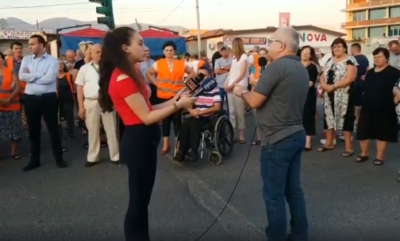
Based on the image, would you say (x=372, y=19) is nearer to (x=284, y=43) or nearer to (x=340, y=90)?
(x=340, y=90)

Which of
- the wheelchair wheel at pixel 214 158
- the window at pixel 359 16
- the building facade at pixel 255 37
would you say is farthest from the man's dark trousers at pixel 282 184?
the window at pixel 359 16

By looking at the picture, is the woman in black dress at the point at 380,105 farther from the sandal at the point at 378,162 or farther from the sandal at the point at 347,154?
the sandal at the point at 347,154

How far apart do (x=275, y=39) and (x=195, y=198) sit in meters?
2.43

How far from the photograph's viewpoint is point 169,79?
301 inches

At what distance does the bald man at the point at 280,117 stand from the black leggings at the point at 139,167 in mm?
936

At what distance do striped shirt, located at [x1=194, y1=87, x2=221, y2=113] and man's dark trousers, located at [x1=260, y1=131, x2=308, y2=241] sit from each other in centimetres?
324

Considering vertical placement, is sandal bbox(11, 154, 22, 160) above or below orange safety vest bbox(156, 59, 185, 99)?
below

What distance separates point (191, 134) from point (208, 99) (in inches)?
23.2

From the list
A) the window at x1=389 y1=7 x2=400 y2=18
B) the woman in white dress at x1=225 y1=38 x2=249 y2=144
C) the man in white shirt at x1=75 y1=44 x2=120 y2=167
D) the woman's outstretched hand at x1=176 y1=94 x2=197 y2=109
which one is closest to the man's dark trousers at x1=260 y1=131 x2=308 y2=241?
the woman's outstretched hand at x1=176 y1=94 x2=197 y2=109

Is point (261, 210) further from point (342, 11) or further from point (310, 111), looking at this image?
point (342, 11)

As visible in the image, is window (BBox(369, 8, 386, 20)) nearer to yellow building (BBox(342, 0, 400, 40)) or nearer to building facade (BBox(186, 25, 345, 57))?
yellow building (BBox(342, 0, 400, 40))

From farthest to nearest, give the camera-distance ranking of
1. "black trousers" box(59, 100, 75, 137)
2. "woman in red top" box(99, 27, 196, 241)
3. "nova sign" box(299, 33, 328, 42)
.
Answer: "nova sign" box(299, 33, 328, 42), "black trousers" box(59, 100, 75, 137), "woman in red top" box(99, 27, 196, 241)

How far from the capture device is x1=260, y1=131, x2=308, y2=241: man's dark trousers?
3.90 meters

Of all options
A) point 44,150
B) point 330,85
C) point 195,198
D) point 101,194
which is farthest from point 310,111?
point 44,150
